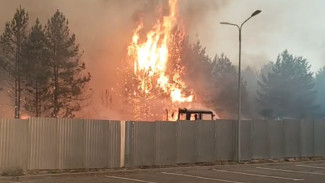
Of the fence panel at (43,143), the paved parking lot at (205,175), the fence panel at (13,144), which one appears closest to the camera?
the paved parking lot at (205,175)

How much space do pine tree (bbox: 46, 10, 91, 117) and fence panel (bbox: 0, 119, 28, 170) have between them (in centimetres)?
2538

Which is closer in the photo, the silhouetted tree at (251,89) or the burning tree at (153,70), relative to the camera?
the burning tree at (153,70)

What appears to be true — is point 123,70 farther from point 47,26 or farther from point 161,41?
point 47,26

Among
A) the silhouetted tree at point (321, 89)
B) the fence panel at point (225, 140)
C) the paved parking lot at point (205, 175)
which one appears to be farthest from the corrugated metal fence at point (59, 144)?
the silhouetted tree at point (321, 89)

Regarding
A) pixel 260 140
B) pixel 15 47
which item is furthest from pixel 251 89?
pixel 260 140

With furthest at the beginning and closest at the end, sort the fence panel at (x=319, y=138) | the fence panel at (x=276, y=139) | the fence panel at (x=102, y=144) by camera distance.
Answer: the fence panel at (x=319, y=138) < the fence panel at (x=276, y=139) < the fence panel at (x=102, y=144)

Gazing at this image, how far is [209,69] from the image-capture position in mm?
61688

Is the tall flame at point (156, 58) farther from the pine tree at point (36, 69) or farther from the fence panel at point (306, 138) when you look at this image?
the fence panel at point (306, 138)

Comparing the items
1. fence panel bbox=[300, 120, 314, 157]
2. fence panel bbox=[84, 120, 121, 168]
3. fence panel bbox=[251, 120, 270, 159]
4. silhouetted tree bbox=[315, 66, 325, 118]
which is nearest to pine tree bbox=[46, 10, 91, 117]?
fence panel bbox=[251, 120, 270, 159]

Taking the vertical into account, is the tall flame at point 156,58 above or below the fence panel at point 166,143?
above

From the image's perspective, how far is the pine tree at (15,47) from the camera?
43.1 meters

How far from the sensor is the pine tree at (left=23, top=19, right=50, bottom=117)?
43188mm

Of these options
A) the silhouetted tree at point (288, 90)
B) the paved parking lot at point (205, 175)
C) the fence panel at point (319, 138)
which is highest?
the silhouetted tree at point (288, 90)

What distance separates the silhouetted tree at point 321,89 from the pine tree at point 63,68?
107ft
